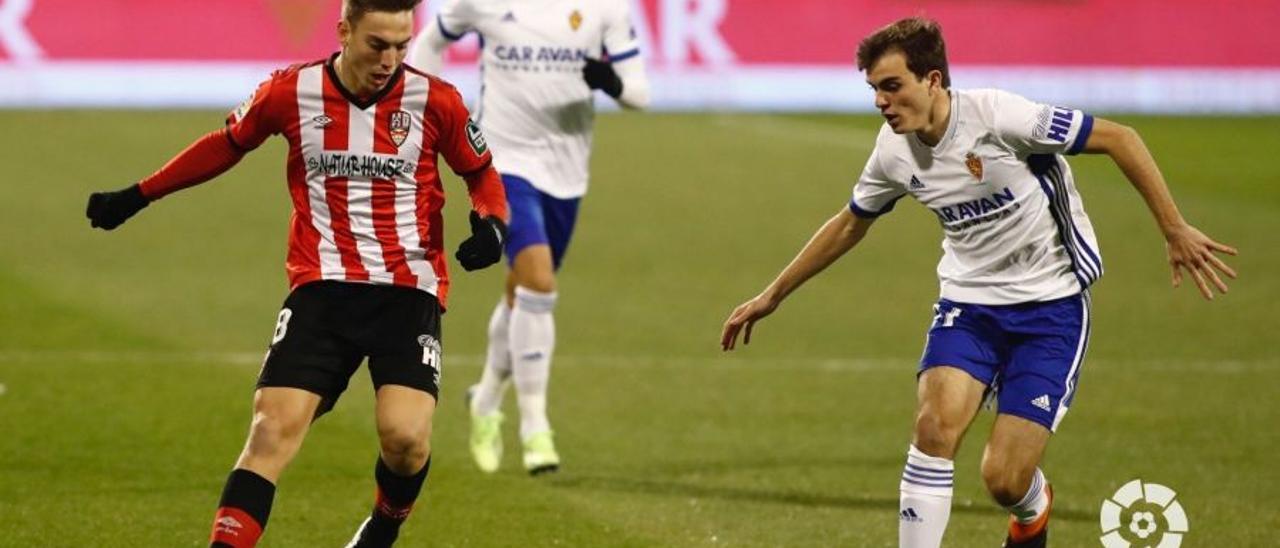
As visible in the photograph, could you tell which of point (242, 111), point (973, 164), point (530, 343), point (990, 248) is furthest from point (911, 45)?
point (530, 343)

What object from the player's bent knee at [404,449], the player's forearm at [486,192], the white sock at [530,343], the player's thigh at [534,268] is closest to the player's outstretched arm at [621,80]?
the player's thigh at [534,268]

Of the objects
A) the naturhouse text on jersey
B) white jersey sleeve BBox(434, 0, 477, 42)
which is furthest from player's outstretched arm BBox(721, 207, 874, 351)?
white jersey sleeve BBox(434, 0, 477, 42)

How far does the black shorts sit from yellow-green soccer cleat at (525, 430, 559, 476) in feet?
8.46

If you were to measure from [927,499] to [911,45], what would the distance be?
140cm

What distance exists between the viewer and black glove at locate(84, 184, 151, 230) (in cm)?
680

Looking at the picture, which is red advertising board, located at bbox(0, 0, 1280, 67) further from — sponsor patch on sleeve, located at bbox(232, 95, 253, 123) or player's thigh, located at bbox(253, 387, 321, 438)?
player's thigh, located at bbox(253, 387, 321, 438)

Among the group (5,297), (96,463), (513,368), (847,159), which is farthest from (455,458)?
(847,159)

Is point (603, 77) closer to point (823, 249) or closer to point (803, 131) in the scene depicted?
point (823, 249)

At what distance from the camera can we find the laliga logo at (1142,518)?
793cm

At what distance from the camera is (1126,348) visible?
13.1 meters

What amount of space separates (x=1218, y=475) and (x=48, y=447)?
521cm

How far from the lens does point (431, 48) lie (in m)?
9.99

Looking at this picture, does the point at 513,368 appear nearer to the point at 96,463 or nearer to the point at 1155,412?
the point at 96,463

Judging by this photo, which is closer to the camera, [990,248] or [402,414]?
[402,414]
